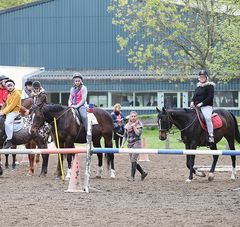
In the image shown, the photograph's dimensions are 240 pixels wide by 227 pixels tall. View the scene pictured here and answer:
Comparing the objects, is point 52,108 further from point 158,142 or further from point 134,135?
point 158,142

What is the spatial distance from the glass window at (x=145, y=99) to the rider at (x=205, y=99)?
127 feet

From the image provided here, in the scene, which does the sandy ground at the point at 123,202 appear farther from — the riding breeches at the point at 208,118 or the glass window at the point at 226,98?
the glass window at the point at 226,98

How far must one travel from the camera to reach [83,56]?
5934 centimetres

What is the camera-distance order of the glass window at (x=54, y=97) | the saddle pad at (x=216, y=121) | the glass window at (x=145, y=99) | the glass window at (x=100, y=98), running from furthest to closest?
the glass window at (x=54, y=97) → the glass window at (x=100, y=98) → the glass window at (x=145, y=99) → the saddle pad at (x=216, y=121)

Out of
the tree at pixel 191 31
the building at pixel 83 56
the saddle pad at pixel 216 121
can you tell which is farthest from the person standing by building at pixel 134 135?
the building at pixel 83 56

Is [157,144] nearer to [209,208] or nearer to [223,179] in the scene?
[223,179]

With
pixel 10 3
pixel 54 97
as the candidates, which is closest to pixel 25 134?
pixel 54 97

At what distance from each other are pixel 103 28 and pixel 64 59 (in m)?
3.60

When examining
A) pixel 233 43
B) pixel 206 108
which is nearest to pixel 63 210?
pixel 206 108

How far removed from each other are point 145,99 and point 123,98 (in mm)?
1591

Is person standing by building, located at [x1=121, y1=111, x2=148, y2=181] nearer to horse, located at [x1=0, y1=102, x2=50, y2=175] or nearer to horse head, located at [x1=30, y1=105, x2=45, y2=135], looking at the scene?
horse head, located at [x1=30, y1=105, x2=45, y2=135]

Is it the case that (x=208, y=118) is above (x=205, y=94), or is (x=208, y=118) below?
below

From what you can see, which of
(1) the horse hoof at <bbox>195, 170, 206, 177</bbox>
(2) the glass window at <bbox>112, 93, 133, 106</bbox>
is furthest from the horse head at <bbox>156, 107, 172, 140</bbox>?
(2) the glass window at <bbox>112, 93, 133, 106</bbox>

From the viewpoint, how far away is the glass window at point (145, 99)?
193 feet
